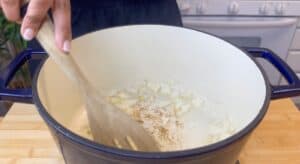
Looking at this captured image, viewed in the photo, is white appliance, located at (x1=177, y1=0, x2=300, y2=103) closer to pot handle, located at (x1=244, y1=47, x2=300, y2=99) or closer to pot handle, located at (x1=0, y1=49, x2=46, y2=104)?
pot handle, located at (x1=244, y1=47, x2=300, y2=99)

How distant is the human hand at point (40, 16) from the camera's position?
37 cm

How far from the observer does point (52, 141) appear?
521mm

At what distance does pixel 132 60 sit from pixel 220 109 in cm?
18

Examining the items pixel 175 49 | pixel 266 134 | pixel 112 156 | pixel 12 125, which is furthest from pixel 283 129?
pixel 12 125

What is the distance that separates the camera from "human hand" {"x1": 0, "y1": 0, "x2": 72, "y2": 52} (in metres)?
0.37

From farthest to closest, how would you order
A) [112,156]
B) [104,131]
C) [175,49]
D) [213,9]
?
[213,9]
[175,49]
[104,131]
[112,156]

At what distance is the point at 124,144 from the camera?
0.47 meters

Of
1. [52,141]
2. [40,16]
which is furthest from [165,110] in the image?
[40,16]

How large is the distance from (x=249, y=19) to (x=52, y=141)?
0.70 m

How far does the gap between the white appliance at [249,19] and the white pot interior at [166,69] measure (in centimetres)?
39

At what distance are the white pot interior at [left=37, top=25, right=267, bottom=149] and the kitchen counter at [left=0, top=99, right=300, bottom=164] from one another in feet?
0.14

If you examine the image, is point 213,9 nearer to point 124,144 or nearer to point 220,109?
point 220,109

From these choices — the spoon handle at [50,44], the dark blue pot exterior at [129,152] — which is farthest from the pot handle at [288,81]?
the spoon handle at [50,44]

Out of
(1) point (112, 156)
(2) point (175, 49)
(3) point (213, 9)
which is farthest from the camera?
(3) point (213, 9)
